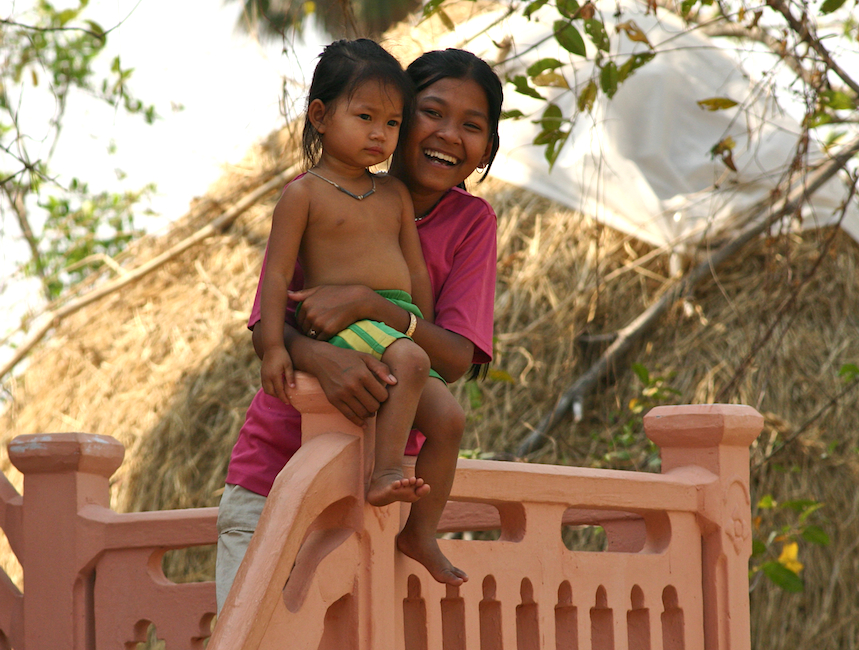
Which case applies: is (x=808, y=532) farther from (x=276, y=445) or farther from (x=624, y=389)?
(x=276, y=445)

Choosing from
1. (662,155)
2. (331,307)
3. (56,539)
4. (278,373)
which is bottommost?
(56,539)

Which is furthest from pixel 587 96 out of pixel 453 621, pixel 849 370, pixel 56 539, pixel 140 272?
pixel 140 272

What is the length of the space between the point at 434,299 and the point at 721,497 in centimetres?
101

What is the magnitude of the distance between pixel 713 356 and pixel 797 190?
999 mm

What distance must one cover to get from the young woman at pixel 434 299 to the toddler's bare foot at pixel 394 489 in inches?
4.8

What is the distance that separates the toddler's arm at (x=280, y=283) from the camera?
1902mm

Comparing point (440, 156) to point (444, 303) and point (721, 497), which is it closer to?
point (444, 303)

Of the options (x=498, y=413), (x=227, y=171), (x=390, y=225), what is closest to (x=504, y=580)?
(x=390, y=225)

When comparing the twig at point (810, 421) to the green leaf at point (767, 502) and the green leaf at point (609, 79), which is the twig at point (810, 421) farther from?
the green leaf at point (609, 79)

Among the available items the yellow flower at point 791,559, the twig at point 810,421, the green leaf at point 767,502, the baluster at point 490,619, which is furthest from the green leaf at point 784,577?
the baluster at point 490,619

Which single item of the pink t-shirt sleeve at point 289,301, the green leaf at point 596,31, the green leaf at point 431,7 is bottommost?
the pink t-shirt sleeve at point 289,301

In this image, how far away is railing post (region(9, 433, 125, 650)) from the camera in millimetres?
2904

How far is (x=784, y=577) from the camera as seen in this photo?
12.4ft

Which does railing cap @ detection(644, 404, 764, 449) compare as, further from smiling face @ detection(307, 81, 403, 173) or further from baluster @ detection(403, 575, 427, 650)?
smiling face @ detection(307, 81, 403, 173)
